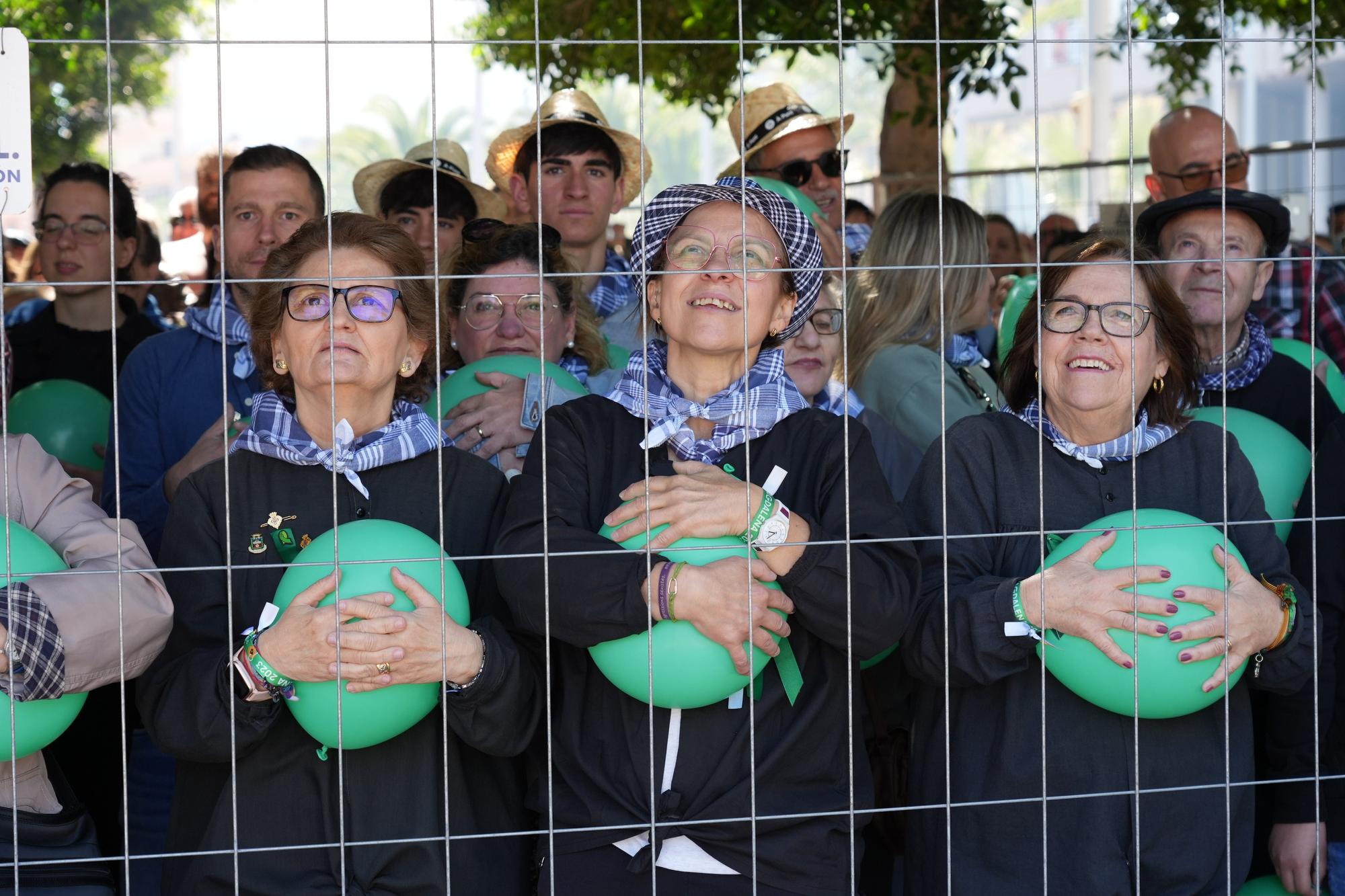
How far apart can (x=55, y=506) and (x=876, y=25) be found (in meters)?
4.55

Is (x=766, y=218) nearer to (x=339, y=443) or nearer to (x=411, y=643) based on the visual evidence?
(x=339, y=443)

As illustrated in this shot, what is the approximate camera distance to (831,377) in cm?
360

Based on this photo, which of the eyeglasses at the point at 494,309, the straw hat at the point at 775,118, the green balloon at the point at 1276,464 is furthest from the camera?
the straw hat at the point at 775,118

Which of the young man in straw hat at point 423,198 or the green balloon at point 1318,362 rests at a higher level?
the young man in straw hat at point 423,198

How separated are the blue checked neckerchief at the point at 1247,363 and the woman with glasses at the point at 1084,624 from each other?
0.55 meters

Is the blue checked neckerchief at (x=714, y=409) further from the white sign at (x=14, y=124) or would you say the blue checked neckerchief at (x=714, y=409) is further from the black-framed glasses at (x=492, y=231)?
the black-framed glasses at (x=492, y=231)

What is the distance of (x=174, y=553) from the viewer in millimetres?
2494

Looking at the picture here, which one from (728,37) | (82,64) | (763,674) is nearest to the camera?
(763,674)

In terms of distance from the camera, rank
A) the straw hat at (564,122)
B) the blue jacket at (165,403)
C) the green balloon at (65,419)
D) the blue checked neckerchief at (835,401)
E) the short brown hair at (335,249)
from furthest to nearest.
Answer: the straw hat at (564,122) < the green balloon at (65,419) < the blue jacket at (165,403) < the blue checked neckerchief at (835,401) < the short brown hair at (335,249)

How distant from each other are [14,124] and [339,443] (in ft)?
2.43

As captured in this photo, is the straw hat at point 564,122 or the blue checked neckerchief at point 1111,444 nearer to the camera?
the blue checked neckerchief at point 1111,444

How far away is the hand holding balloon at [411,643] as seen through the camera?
Result: 2232 mm

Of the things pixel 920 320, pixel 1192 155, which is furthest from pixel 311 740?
pixel 1192 155

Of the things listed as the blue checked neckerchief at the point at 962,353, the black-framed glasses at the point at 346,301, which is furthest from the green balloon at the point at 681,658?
the blue checked neckerchief at the point at 962,353
